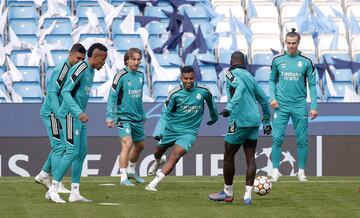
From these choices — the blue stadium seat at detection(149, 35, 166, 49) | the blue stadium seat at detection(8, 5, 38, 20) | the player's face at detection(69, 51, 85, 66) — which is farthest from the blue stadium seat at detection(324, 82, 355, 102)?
the player's face at detection(69, 51, 85, 66)

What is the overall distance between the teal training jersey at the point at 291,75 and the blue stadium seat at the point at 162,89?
14.7 ft

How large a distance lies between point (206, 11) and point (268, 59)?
182 centimetres

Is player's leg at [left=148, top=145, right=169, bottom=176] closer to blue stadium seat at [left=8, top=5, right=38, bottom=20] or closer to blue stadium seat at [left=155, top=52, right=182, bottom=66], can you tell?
blue stadium seat at [left=155, top=52, right=182, bottom=66]

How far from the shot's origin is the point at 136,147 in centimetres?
1908

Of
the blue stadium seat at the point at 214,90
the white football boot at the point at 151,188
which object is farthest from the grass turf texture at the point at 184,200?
the blue stadium seat at the point at 214,90

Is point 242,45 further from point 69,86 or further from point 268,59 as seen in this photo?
→ point 69,86

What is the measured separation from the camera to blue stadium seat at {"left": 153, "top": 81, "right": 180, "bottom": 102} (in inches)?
906

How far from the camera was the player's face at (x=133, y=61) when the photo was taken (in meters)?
18.3

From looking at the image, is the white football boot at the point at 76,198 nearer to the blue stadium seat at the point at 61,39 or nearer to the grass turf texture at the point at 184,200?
the grass turf texture at the point at 184,200

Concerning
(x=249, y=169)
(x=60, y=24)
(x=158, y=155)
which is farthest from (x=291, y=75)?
(x=60, y=24)

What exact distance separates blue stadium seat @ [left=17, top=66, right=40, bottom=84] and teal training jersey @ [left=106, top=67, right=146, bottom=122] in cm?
483

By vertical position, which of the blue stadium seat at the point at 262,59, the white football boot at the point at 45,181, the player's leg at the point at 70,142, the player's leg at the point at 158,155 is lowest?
the white football boot at the point at 45,181

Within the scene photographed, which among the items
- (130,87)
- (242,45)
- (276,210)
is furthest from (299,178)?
(242,45)

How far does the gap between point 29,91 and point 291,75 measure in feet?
19.8
